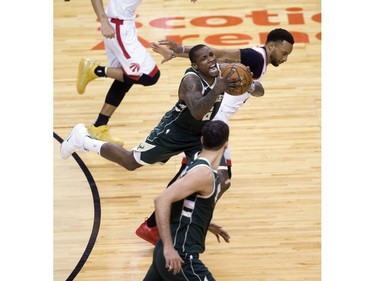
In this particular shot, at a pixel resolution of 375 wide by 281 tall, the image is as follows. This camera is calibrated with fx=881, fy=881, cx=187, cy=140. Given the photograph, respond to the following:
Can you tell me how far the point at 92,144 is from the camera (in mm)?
7344

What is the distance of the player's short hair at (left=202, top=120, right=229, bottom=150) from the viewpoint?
17.7 feet

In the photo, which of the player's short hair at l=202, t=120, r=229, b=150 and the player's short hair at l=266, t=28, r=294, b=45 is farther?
the player's short hair at l=266, t=28, r=294, b=45

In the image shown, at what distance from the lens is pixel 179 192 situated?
5.18 meters

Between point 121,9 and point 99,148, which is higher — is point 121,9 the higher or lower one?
the higher one

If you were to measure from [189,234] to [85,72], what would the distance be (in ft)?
12.7

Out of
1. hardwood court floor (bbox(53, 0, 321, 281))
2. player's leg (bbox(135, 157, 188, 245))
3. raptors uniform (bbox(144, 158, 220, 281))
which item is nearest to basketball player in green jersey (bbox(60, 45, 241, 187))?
player's leg (bbox(135, 157, 188, 245))

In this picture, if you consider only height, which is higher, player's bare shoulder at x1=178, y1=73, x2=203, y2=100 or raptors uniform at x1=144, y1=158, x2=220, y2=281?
player's bare shoulder at x1=178, y1=73, x2=203, y2=100

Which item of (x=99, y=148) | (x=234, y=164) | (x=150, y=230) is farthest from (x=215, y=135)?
(x=234, y=164)

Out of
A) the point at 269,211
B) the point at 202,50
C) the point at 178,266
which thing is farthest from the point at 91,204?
the point at 178,266

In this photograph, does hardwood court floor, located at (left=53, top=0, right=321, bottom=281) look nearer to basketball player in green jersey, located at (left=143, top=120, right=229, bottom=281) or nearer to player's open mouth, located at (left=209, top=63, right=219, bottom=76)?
basketball player in green jersey, located at (left=143, top=120, right=229, bottom=281)

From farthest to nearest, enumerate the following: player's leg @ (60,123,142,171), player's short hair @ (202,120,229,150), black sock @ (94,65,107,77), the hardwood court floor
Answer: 1. black sock @ (94,65,107,77)
2. player's leg @ (60,123,142,171)
3. the hardwood court floor
4. player's short hair @ (202,120,229,150)

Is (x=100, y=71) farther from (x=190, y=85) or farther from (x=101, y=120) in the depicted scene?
(x=190, y=85)

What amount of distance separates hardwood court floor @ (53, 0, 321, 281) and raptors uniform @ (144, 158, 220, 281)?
50.5 inches

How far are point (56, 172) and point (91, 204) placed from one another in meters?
0.69
